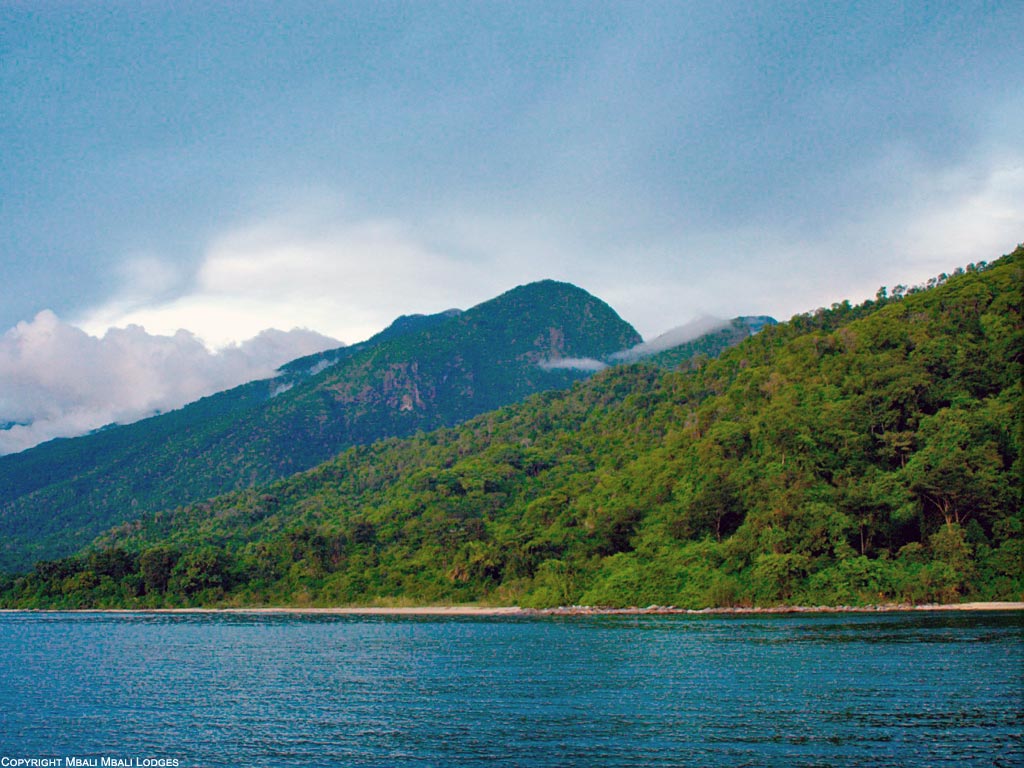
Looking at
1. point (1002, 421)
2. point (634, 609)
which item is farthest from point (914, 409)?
point (634, 609)

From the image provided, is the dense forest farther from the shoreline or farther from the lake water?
the lake water

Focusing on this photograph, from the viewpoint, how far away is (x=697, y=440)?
11212cm

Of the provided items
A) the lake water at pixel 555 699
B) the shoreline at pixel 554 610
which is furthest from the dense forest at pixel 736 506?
the lake water at pixel 555 699

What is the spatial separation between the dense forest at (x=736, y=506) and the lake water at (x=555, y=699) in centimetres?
1746

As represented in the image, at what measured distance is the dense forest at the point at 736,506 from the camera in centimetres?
7612

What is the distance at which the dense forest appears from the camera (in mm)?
76125

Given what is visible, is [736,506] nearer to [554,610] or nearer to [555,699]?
[554,610]

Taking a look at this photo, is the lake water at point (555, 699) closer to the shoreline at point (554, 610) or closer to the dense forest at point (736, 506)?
the shoreline at point (554, 610)

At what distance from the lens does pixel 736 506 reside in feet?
303

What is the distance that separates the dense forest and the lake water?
17.5 m

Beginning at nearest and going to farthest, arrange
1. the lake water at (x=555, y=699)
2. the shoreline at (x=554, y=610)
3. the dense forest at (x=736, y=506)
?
the lake water at (x=555, y=699), the shoreline at (x=554, y=610), the dense forest at (x=736, y=506)

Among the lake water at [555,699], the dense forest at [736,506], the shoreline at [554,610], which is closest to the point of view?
the lake water at [555,699]

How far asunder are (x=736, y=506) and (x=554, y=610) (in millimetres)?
23357

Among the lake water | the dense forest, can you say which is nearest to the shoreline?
the dense forest
